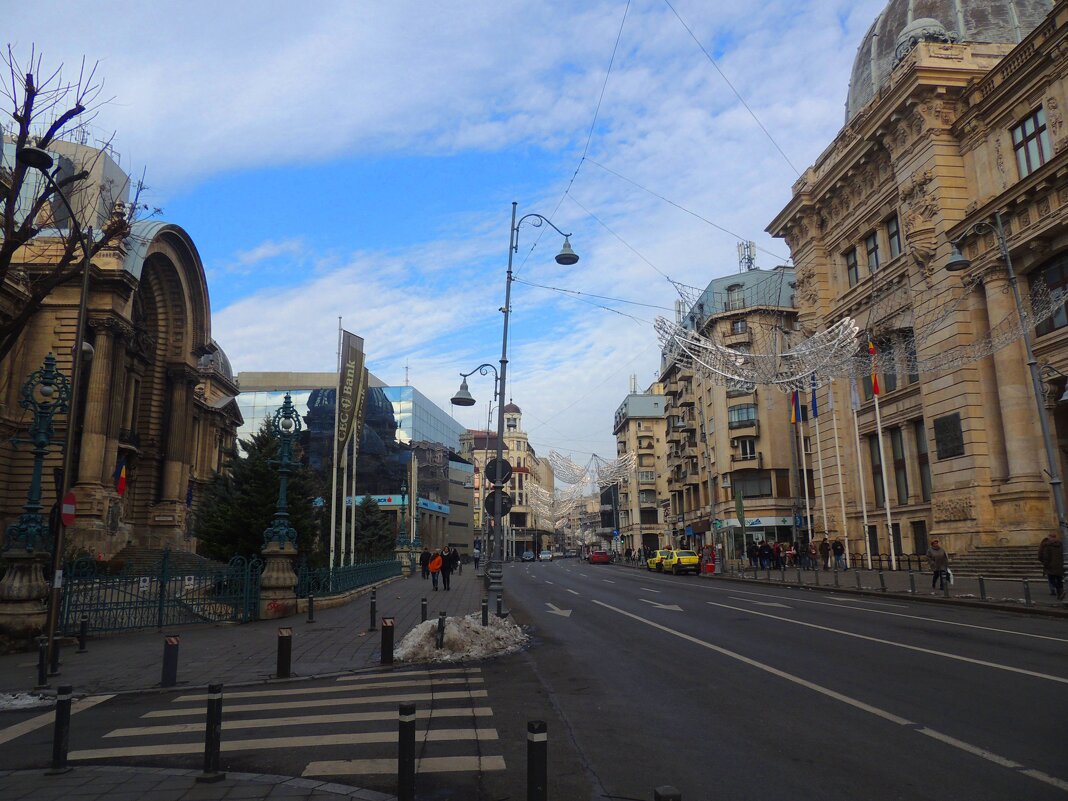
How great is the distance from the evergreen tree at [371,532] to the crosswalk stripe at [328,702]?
4138 cm

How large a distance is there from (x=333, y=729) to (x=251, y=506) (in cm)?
2029

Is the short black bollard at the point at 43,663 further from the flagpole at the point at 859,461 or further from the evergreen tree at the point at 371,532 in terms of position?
the evergreen tree at the point at 371,532

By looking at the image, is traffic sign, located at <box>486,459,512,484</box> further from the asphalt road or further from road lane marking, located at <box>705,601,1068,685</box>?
road lane marking, located at <box>705,601,1068,685</box>

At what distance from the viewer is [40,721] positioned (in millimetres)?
8750

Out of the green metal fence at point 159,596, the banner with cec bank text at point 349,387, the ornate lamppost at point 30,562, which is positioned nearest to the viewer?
the ornate lamppost at point 30,562

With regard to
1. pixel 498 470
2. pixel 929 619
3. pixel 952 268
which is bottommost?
pixel 929 619

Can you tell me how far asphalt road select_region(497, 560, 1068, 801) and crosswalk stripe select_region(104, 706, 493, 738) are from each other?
0.83 meters

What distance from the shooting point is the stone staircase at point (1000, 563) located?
25.3 metres

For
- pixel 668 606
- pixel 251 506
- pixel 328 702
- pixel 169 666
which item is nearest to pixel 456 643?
pixel 328 702

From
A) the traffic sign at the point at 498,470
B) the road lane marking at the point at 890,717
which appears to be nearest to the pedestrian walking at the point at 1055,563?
the road lane marking at the point at 890,717

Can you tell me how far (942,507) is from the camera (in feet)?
98.4

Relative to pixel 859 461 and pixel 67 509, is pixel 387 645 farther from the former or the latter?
pixel 859 461

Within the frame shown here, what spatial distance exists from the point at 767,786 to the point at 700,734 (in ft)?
4.93

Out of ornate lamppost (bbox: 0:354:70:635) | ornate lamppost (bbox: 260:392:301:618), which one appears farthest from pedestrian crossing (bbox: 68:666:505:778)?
ornate lamppost (bbox: 260:392:301:618)
